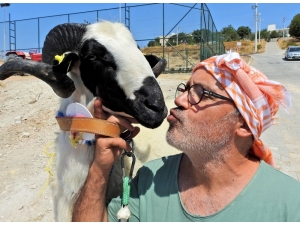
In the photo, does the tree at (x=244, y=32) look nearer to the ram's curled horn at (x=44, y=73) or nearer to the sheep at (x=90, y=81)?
the sheep at (x=90, y=81)

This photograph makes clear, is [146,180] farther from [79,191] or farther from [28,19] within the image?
[28,19]

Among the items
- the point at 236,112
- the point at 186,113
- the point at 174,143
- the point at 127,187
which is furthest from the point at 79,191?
the point at 236,112

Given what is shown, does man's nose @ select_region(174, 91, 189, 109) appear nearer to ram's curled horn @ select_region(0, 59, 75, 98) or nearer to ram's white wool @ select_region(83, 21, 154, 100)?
ram's white wool @ select_region(83, 21, 154, 100)

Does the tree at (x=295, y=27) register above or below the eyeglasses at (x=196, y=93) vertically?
above

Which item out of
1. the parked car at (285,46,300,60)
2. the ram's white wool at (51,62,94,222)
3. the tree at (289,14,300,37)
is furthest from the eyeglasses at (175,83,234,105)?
the tree at (289,14,300,37)

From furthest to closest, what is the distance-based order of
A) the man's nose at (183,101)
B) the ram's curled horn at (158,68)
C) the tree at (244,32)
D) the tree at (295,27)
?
the tree at (244,32) < the tree at (295,27) < the ram's curled horn at (158,68) < the man's nose at (183,101)

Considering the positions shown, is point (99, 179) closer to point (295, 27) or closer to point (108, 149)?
point (108, 149)

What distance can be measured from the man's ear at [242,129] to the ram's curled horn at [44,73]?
1.14m

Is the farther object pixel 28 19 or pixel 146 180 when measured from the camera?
pixel 28 19

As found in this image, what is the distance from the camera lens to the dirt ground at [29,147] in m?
3.34

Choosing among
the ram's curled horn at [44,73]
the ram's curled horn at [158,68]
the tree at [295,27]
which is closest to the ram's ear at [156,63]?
the ram's curled horn at [158,68]

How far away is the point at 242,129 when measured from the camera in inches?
73.6

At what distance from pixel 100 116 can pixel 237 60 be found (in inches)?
34.8

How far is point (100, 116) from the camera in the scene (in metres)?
2.04
